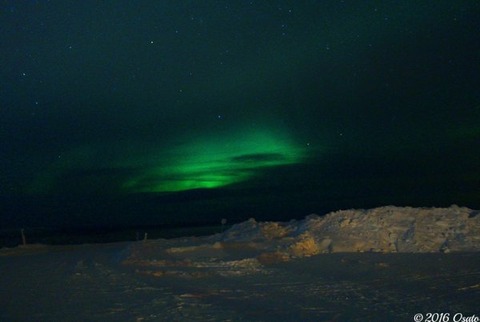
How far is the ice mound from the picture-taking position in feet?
69.9

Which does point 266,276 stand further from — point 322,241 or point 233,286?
point 322,241

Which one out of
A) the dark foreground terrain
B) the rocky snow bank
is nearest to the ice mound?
the rocky snow bank

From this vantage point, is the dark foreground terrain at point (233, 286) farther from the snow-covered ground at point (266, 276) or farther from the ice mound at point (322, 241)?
the ice mound at point (322, 241)

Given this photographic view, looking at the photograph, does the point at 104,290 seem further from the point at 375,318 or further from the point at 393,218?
the point at 393,218

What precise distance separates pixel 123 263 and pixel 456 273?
13628 millimetres

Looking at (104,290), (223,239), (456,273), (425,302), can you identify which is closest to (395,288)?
(425,302)

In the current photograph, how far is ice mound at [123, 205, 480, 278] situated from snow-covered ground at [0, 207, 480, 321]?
56mm

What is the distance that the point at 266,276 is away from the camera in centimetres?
1786

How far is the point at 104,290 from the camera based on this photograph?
52.1 feet

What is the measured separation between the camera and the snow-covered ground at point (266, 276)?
40.8ft

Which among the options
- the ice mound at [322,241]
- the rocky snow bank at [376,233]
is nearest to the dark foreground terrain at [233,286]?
the ice mound at [322,241]

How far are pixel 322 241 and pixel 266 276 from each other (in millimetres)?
7031

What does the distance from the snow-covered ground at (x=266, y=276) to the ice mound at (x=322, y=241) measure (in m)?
0.06

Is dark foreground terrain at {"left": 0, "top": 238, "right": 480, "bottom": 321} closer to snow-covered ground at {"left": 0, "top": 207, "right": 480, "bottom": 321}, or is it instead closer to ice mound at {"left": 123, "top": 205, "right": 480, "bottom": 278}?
snow-covered ground at {"left": 0, "top": 207, "right": 480, "bottom": 321}
